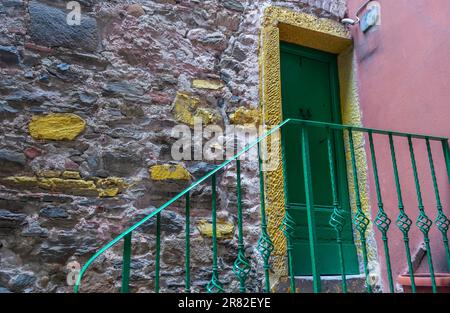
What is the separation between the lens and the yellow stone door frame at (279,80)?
2.63 m

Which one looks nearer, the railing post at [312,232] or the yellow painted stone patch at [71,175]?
the railing post at [312,232]

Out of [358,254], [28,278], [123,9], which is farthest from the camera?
[358,254]

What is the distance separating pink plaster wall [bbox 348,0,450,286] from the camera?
2426mm

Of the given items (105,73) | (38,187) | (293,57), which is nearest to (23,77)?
(105,73)

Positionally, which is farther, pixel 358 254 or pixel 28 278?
pixel 358 254

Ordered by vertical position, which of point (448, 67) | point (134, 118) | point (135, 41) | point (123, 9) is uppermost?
point (123, 9)

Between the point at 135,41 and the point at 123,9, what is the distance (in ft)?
0.78

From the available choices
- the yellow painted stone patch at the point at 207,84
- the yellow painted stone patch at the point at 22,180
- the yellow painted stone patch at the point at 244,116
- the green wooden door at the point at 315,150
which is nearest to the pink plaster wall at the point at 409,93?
the green wooden door at the point at 315,150

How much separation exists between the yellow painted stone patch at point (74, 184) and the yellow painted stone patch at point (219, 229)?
1.67 ft

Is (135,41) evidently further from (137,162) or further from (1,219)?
(1,219)

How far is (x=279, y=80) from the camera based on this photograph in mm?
2943

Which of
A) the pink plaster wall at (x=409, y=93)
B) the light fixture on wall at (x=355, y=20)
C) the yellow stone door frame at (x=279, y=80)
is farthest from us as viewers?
the light fixture on wall at (x=355, y=20)

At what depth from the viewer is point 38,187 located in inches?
86.5

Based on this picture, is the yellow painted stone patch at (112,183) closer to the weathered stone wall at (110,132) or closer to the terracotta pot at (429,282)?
the weathered stone wall at (110,132)
